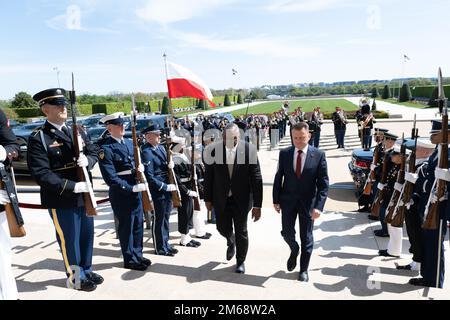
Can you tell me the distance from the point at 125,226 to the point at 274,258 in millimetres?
2035

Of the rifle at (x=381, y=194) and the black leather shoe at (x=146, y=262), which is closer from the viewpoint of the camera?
the black leather shoe at (x=146, y=262)

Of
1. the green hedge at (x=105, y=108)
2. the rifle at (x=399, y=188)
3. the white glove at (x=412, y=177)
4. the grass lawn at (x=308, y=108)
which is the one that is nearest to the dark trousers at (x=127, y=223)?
the rifle at (x=399, y=188)

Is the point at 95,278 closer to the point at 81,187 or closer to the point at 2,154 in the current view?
the point at 81,187

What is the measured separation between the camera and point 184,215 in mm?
5402

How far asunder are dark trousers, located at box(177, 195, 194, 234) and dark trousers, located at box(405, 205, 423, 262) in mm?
2988

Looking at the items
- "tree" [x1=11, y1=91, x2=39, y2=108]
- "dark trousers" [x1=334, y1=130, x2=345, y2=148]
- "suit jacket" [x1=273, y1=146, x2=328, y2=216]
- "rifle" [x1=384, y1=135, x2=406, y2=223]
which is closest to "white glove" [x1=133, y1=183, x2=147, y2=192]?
"suit jacket" [x1=273, y1=146, x2=328, y2=216]

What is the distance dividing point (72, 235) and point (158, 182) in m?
1.33

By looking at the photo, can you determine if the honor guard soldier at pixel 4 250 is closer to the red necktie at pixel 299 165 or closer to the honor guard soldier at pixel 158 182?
the honor guard soldier at pixel 158 182

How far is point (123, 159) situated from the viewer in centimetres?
450

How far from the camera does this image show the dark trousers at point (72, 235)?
12.8ft

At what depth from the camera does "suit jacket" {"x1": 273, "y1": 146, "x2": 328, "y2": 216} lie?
13.6 ft

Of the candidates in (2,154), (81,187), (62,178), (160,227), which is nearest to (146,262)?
(160,227)

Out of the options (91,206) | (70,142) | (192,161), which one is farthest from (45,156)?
(192,161)

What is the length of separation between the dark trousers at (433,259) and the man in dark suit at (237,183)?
74.0 inches
